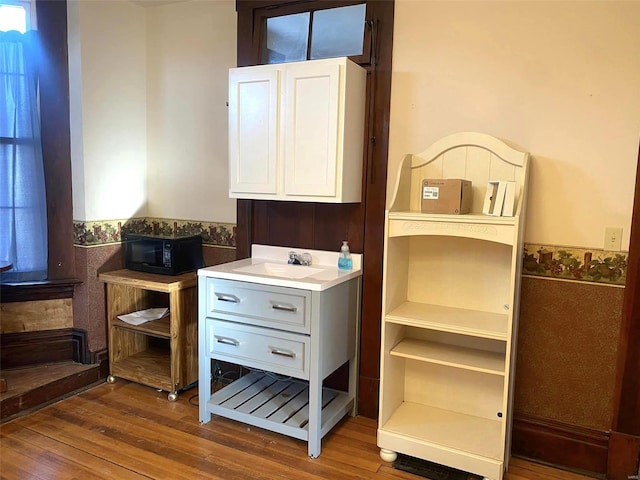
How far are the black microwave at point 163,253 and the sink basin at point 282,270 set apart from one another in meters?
0.57

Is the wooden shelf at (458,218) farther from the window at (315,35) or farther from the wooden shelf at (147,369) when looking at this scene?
the wooden shelf at (147,369)

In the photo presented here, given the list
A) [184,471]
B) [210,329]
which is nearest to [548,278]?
[210,329]

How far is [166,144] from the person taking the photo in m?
3.50

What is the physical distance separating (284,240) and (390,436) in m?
1.26

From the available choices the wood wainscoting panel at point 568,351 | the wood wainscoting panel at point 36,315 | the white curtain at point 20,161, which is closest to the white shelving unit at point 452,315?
the wood wainscoting panel at point 568,351

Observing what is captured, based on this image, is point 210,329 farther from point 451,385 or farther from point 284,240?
point 451,385

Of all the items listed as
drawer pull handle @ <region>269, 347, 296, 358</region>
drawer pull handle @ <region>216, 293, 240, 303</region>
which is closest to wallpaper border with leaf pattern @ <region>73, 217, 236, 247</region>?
drawer pull handle @ <region>216, 293, 240, 303</region>

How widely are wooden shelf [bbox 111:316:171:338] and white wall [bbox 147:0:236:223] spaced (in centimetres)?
77

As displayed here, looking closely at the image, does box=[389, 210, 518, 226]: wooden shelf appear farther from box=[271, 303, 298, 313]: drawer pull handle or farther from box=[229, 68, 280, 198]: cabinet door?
box=[229, 68, 280, 198]: cabinet door

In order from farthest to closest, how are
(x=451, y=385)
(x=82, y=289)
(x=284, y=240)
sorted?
(x=82, y=289)
(x=284, y=240)
(x=451, y=385)

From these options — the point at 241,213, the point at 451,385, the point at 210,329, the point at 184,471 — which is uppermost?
the point at 241,213

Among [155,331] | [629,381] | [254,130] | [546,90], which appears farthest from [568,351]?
[155,331]

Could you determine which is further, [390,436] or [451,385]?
[451,385]

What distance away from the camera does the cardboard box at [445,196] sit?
2.23m
